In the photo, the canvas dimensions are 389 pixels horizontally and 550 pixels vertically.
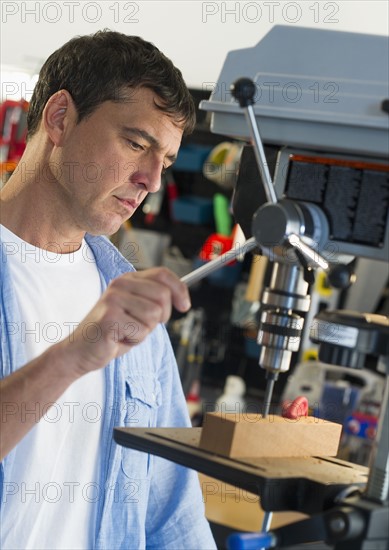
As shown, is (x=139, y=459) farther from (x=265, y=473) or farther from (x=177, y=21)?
(x=177, y=21)

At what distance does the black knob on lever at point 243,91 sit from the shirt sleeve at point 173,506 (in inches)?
31.3

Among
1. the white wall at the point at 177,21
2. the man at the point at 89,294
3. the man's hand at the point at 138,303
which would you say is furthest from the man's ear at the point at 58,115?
the white wall at the point at 177,21

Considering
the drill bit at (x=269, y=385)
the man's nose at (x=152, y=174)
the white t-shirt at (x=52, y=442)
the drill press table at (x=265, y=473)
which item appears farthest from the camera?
the man's nose at (x=152, y=174)

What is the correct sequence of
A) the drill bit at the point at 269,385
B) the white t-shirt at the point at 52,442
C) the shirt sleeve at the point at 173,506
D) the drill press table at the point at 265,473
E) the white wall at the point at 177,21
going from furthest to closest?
the white wall at the point at 177,21
the shirt sleeve at the point at 173,506
the white t-shirt at the point at 52,442
the drill bit at the point at 269,385
the drill press table at the point at 265,473

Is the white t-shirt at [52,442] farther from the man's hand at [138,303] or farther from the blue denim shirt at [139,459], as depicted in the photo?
Answer: the man's hand at [138,303]

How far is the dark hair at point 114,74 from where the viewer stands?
64.6 inches

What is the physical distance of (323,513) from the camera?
1.02 m

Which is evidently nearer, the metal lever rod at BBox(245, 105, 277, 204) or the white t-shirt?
the metal lever rod at BBox(245, 105, 277, 204)

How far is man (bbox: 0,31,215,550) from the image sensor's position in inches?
59.9

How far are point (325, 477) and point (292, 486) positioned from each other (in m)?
0.06

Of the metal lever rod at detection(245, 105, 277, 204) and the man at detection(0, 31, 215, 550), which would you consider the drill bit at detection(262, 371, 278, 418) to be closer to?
the metal lever rod at detection(245, 105, 277, 204)

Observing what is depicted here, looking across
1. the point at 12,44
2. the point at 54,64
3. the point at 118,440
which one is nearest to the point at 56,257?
the point at 54,64

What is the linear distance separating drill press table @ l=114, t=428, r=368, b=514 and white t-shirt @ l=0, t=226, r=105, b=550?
0.38 metres

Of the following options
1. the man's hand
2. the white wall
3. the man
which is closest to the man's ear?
the man
